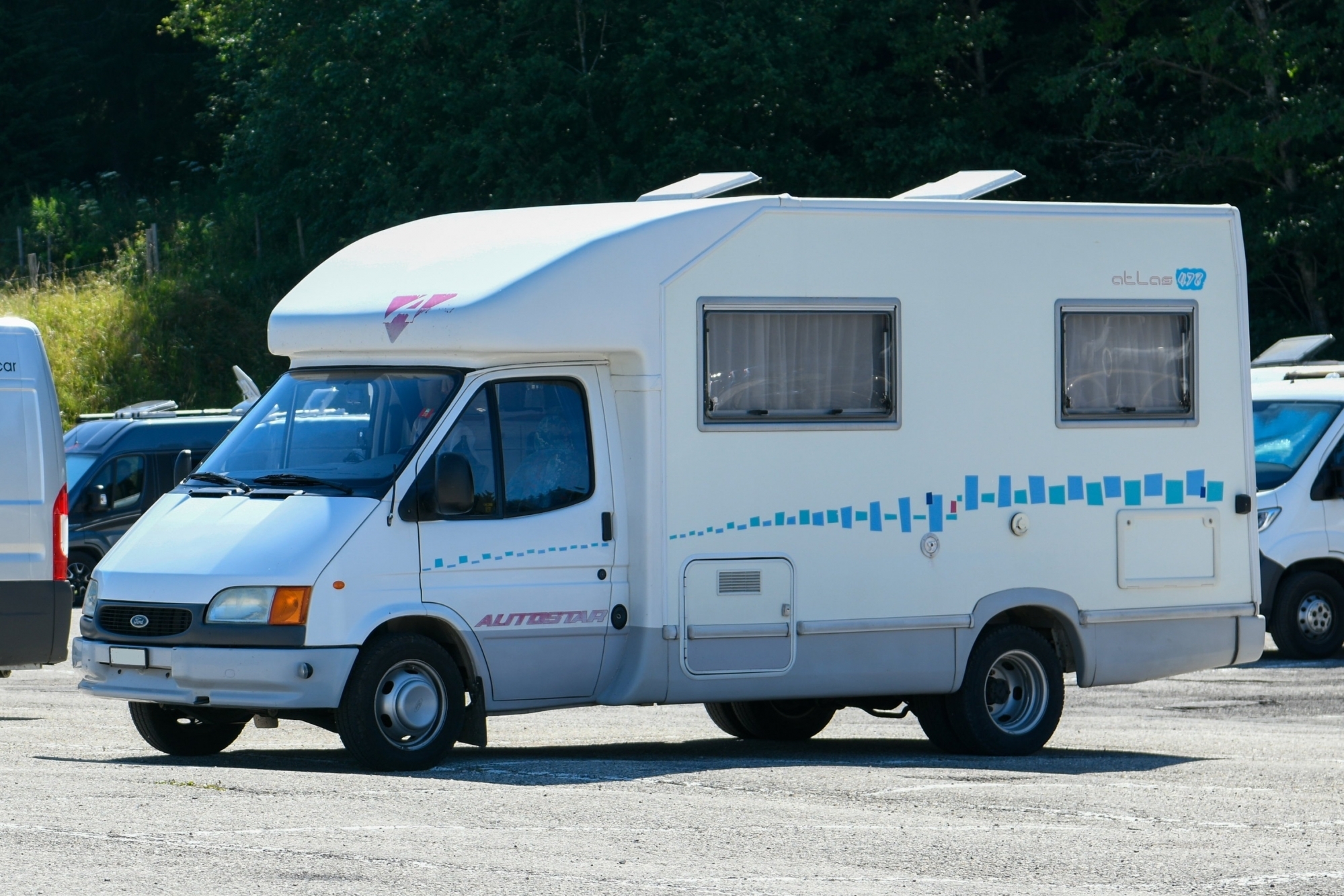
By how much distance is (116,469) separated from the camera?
79.7ft

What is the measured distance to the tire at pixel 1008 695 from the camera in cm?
1160

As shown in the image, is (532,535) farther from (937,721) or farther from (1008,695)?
(1008,695)

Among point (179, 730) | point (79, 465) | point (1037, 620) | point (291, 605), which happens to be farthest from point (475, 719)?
point (79, 465)

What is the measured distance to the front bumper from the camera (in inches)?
389

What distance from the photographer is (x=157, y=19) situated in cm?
6016

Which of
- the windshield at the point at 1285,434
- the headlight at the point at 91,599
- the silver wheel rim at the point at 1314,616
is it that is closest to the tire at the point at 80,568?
the windshield at the point at 1285,434

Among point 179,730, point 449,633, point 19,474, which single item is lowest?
point 179,730

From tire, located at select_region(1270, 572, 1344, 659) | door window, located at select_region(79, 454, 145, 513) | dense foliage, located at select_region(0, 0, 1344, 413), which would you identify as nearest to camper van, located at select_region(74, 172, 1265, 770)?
tire, located at select_region(1270, 572, 1344, 659)

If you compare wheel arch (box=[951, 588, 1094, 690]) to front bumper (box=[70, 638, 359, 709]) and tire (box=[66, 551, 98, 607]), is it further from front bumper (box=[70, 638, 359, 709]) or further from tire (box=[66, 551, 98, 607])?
tire (box=[66, 551, 98, 607])

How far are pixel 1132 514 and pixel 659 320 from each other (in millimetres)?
3035

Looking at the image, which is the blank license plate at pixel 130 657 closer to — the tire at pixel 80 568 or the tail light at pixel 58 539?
the tail light at pixel 58 539

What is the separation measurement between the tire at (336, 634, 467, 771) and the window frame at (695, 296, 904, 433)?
1.85 meters

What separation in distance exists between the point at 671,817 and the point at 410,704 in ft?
6.26

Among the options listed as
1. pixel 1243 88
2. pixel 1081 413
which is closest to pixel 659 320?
pixel 1081 413
